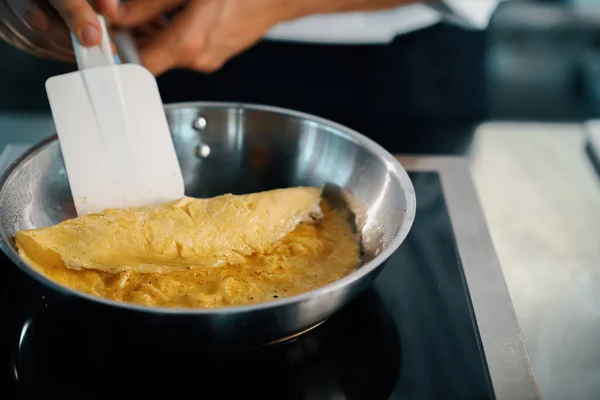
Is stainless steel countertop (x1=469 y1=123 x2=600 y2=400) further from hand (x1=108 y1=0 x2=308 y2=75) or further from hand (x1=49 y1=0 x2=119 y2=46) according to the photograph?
hand (x1=49 y1=0 x2=119 y2=46)

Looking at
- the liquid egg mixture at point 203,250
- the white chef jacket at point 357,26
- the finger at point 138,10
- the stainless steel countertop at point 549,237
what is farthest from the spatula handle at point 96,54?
the stainless steel countertop at point 549,237

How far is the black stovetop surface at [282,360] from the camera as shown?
29.5 inches

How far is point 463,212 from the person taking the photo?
1.11 meters

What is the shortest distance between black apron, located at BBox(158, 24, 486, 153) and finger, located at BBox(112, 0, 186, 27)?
36 centimetres

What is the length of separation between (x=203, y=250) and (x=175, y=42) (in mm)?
394

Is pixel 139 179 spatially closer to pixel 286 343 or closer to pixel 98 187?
pixel 98 187

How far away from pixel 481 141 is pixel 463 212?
1.10 feet

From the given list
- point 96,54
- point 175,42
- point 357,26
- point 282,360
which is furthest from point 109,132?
point 357,26

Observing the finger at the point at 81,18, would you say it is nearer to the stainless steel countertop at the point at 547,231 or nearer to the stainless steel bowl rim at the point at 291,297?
the stainless steel bowl rim at the point at 291,297

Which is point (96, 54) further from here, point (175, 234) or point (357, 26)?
point (357, 26)

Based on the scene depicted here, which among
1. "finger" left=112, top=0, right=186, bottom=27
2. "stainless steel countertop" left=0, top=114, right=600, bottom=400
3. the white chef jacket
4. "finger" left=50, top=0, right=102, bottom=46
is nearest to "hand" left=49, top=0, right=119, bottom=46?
"finger" left=50, top=0, right=102, bottom=46

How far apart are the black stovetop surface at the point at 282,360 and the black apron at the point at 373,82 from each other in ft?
1.92

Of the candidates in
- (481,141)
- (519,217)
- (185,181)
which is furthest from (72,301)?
(481,141)

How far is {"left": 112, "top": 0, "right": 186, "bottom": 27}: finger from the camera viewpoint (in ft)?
3.56
